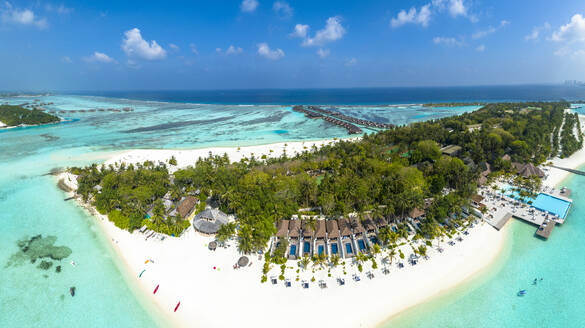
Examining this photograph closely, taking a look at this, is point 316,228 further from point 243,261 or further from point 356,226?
point 243,261

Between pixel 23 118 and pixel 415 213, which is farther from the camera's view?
pixel 23 118

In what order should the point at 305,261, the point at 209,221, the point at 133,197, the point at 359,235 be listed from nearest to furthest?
the point at 305,261
the point at 359,235
the point at 209,221
the point at 133,197

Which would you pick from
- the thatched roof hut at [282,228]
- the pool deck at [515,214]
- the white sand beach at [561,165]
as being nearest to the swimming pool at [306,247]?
the thatched roof hut at [282,228]

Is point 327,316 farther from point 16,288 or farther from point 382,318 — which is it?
point 16,288

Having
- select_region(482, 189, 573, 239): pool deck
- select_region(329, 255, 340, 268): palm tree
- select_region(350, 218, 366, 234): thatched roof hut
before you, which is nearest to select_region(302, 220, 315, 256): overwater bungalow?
select_region(329, 255, 340, 268): palm tree

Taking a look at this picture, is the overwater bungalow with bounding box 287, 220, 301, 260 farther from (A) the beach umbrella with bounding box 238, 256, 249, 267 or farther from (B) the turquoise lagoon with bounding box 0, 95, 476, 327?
(B) the turquoise lagoon with bounding box 0, 95, 476, 327

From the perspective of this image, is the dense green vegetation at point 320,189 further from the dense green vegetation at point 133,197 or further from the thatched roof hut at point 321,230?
the thatched roof hut at point 321,230

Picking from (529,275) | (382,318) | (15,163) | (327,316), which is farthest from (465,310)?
(15,163)

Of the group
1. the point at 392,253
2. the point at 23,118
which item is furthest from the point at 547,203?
the point at 23,118
